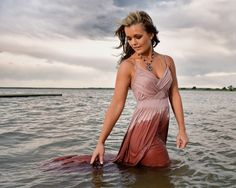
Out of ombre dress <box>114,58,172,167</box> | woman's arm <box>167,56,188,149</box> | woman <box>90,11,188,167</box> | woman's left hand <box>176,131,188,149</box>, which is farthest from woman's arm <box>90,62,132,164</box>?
woman's left hand <box>176,131,188,149</box>

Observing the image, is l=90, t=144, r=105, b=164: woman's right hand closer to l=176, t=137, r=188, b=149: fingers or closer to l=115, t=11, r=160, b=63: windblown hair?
l=176, t=137, r=188, b=149: fingers

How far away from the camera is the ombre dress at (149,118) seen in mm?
4812

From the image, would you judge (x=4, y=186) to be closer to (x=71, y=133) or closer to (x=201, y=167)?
(x=201, y=167)

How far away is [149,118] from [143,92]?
0.35 m

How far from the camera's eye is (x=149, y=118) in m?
4.88

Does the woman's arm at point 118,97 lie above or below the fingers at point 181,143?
above

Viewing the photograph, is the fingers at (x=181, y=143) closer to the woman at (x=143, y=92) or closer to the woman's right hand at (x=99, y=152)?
the woman at (x=143, y=92)

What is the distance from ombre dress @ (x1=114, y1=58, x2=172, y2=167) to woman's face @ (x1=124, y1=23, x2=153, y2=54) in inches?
8.7

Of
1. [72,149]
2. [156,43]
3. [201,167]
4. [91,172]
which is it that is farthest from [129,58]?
[72,149]

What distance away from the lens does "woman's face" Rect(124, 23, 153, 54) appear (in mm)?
4676

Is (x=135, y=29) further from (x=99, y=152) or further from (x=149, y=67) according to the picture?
(x=99, y=152)

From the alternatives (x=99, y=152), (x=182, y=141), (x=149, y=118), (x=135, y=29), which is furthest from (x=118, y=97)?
Answer: (x=182, y=141)

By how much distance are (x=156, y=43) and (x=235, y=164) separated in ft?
8.31

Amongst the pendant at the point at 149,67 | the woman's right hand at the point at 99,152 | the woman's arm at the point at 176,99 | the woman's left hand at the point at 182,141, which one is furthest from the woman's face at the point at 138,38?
the woman's right hand at the point at 99,152
